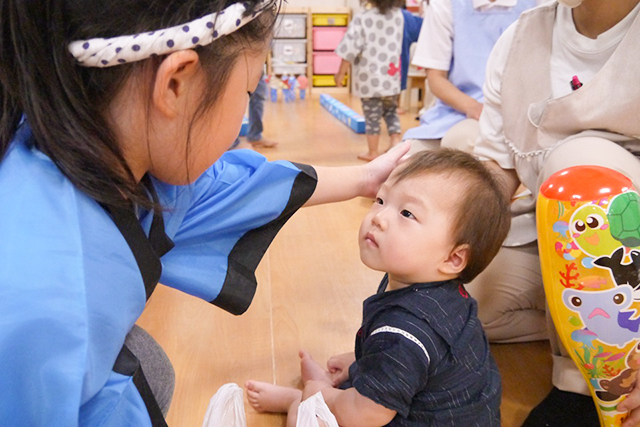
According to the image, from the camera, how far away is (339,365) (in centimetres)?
107

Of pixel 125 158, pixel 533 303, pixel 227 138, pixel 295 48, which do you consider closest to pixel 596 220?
pixel 533 303

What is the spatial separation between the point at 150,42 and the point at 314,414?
508 mm

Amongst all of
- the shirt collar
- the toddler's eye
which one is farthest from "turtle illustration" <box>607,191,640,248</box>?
the shirt collar

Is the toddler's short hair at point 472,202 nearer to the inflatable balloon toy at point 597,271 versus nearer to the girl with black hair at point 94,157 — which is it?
the inflatable balloon toy at point 597,271

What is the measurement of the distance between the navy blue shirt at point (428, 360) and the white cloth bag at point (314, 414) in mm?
58

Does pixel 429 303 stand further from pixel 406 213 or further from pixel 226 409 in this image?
pixel 226 409

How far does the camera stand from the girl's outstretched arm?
968mm

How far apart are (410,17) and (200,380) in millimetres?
2401

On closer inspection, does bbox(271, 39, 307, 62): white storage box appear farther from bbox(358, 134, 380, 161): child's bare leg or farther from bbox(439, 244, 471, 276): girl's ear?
bbox(439, 244, 471, 276): girl's ear

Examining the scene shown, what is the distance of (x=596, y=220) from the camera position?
2.67 feet

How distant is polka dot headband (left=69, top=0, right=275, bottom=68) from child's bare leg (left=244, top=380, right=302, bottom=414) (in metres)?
0.64

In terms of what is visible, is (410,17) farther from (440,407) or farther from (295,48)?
(440,407)

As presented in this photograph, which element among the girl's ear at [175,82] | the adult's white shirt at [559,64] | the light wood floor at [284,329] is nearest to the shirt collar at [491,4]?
the adult's white shirt at [559,64]

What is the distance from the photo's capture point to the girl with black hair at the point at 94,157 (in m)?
0.50
